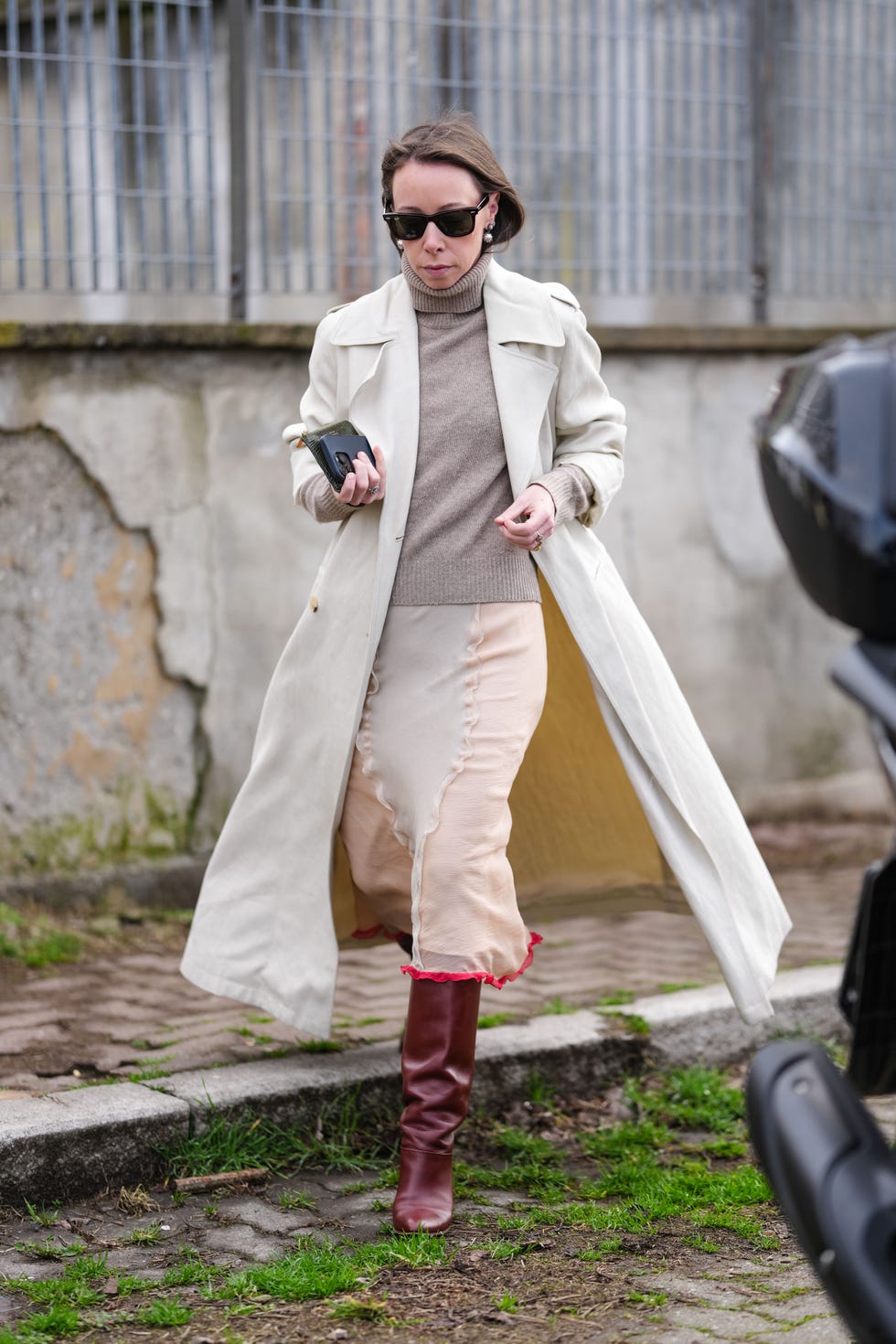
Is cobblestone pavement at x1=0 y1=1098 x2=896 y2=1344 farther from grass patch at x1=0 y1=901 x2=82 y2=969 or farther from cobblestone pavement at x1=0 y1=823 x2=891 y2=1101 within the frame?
grass patch at x1=0 y1=901 x2=82 y2=969

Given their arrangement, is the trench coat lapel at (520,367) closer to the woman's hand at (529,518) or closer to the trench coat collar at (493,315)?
the trench coat collar at (493,315)

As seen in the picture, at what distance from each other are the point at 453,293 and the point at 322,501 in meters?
0.51

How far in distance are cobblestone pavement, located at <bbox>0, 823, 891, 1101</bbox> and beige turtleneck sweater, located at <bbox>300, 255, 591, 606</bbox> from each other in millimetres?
1060

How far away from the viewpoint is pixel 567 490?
3574 mm

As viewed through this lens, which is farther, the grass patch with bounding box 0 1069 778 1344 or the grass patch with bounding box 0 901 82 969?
the grass patch with bounding box 0 901 82 969

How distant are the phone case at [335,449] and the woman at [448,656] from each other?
3cm

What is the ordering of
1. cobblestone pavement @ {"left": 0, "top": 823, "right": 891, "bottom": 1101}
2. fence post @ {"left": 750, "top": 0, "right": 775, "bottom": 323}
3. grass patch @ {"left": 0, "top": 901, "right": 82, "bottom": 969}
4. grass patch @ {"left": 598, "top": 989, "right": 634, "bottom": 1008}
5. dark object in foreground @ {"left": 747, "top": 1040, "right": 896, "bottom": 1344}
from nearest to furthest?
dark object in foreground @ {"left": 747, "top": 1040, "right": 896, "bottom": 1344} → cobblestone pavement @ {"left": 0, "top": 823, "right": 891, "bottom": 1101} → grass patch @ {"left": 598, "top": 989, "right": 634, "bottom": 1008} → grass patch @ {"left": 0, "top": 901, "right": 82, "bottom": 969} → fence post @ {"left": 750, "top": 0, "right": 775, "bottom": 323}

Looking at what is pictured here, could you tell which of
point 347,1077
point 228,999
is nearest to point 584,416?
point 347,1077

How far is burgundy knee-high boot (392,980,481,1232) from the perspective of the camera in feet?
11.2

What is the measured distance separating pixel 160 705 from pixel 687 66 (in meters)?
3.42

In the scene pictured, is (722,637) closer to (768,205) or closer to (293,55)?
(768,205)

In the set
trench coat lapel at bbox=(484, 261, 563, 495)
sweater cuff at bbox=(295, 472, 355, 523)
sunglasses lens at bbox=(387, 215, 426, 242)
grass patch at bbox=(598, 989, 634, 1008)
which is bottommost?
grass patch at bbox=(598, 989, 634, 1008)

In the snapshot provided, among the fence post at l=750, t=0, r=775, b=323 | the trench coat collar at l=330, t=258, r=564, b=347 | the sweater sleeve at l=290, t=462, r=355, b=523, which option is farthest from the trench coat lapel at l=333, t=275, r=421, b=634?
the fence post at l=750, t=0, r=775, b=323

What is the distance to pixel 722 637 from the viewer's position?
7.07 m
